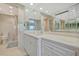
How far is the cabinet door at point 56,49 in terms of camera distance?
3.51 ft

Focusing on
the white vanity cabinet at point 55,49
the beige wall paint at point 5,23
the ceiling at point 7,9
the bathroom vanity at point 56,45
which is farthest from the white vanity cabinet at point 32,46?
the ceiling at point 7,9

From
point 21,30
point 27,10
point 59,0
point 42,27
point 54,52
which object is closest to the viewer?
point 54,52

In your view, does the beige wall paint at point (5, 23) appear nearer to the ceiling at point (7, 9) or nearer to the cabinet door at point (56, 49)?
the ceiling at point (7, 9)

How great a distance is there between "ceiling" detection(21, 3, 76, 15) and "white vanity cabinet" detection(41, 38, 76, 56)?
0.41 m

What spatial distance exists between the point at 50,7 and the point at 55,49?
1.94 ft

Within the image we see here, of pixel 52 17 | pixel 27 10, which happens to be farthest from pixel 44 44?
pixel 27 10

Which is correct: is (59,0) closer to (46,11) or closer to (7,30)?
(46,11)

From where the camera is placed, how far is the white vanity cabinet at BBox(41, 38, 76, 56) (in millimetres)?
1060

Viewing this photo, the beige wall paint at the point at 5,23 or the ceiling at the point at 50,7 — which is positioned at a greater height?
the ceiling at the point at 50,7

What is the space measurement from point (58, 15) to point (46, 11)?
7.0 inches

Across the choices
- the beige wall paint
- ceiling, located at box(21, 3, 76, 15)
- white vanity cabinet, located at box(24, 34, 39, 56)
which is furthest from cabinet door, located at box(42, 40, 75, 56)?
the beige wall paint

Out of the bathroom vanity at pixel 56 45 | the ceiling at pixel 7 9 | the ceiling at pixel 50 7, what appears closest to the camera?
the bathroom vanity at pixel 56 45

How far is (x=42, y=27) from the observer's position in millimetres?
1604

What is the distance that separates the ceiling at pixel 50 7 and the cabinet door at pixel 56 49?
1.42 ft
